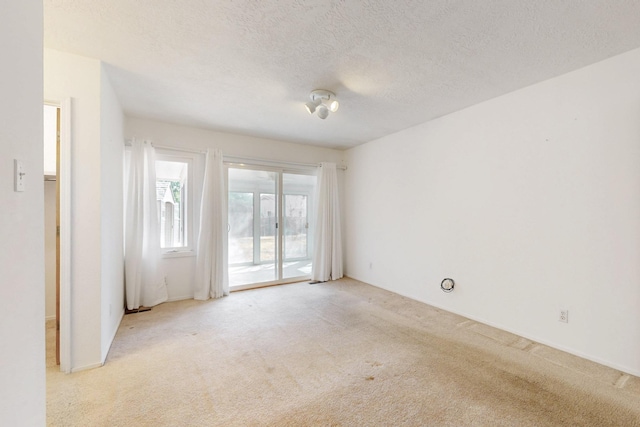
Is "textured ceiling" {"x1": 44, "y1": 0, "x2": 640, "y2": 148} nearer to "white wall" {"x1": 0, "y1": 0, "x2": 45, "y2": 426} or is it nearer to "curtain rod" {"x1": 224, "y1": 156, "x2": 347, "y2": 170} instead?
"white wall" {"x1": 0, "y1": 0, "x2": 45, "y2": 426}

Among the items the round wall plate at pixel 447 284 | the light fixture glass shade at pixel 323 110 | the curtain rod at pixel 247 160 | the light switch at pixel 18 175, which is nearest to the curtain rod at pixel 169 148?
the curtain rod at pixel 247 160

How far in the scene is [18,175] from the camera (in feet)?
3.45

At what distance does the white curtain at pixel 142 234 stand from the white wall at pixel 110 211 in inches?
6.8

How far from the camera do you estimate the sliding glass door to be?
15.2ft

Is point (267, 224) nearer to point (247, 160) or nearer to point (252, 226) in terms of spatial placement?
point (252, 226)

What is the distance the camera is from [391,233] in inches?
175

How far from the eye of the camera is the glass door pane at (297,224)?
5035mm

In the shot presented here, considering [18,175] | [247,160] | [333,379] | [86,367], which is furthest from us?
[247,160]

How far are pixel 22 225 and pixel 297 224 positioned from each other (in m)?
4.17

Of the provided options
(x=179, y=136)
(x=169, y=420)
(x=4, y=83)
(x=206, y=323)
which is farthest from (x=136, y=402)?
(x=179, y=136)

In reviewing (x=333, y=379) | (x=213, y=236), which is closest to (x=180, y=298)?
(x=213, y=236)

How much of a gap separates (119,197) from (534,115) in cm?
458

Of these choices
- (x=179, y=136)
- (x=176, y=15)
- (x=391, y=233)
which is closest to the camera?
(x=176, y=15)

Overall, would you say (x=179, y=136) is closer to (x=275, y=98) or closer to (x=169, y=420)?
(x=275, y=98)
